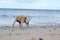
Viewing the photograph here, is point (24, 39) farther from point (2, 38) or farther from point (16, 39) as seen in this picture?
point (2, 38)

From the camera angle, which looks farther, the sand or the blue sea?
the blue sea

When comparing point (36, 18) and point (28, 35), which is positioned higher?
point (28, 35)

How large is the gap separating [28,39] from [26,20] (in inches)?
206

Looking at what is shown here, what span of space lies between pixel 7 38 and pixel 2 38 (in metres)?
0.25

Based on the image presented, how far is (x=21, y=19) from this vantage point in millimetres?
15383

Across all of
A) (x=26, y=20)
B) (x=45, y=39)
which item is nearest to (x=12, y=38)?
(x=45, y=39)

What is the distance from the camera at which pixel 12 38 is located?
10547 millimetres

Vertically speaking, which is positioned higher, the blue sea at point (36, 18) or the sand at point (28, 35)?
the sand at point (28, 35)

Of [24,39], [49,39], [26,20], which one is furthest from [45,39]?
[26,20]

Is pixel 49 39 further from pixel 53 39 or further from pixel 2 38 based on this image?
pixel 2 38

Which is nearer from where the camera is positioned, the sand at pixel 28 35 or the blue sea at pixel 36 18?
the sand at pixel 28 35

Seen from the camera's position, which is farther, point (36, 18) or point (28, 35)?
point (36, 18)

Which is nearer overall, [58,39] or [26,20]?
[58,39]

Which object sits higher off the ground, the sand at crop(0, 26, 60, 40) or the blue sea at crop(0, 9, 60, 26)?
the sand at crop(0, 26, 60, 40)
